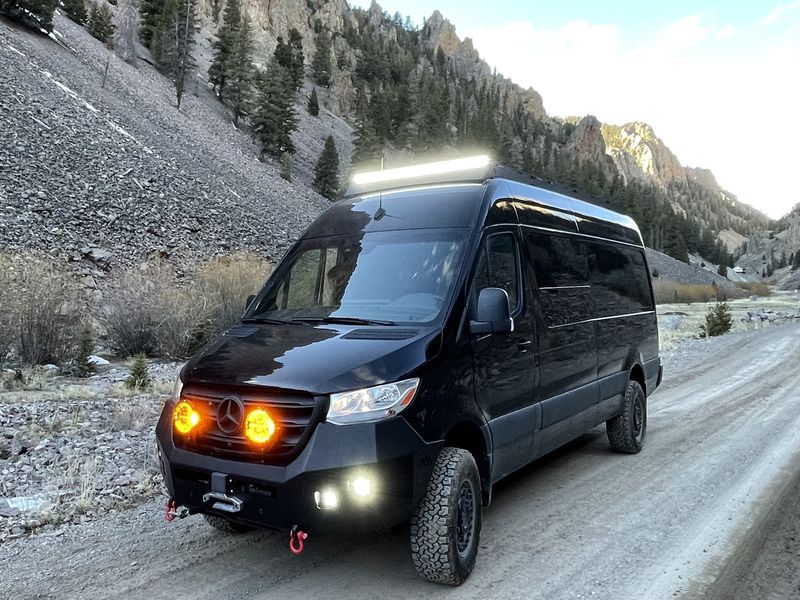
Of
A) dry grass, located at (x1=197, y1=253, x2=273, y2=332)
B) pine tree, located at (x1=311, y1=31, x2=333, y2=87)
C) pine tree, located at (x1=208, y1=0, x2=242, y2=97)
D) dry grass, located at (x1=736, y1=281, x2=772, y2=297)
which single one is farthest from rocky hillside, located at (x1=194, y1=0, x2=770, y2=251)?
dry grass, located at (x1=197, y1=253, x2=273, y2=332)

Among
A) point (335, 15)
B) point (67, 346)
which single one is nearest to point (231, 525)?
point (67, 346)

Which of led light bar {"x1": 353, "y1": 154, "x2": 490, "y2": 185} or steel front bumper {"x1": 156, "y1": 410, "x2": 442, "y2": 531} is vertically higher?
led light bar {"x1": 353, "y1": 154, "x2": 490, "y2": 185}

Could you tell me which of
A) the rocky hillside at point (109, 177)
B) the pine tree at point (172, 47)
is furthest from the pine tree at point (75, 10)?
the rocky hillside at point (109, 177)

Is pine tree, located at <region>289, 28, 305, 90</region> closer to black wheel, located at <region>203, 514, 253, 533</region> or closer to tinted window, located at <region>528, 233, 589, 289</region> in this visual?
tinted window, located at <region>528, 233, 589, 289</region>

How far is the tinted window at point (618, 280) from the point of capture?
6270mm

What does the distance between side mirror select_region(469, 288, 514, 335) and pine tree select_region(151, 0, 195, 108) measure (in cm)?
5265

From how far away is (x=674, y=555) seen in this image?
4207 millimetres

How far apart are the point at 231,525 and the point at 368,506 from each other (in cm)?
167

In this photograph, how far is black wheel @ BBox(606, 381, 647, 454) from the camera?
22.1 ft

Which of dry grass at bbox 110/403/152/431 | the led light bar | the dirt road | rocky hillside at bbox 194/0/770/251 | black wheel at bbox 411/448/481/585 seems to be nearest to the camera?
black wheel at bbox 411/448/481/585

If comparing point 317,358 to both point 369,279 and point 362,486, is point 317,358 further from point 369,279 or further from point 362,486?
point 369,279

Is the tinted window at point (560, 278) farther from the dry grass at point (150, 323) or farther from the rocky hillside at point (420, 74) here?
the rocky hillside at point (420, 74)

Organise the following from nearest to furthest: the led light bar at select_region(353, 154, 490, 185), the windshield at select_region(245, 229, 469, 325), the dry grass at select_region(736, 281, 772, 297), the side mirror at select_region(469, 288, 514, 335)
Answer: the side mirror at select_region(469, 288, 514, 335), the windshield at select_region(245, 229, 469, 325), the led light bar at select_region(353, 154, 490, 185), the dry grass at select_region(736, 281, 772, 297)

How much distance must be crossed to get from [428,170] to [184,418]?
2693 mm
